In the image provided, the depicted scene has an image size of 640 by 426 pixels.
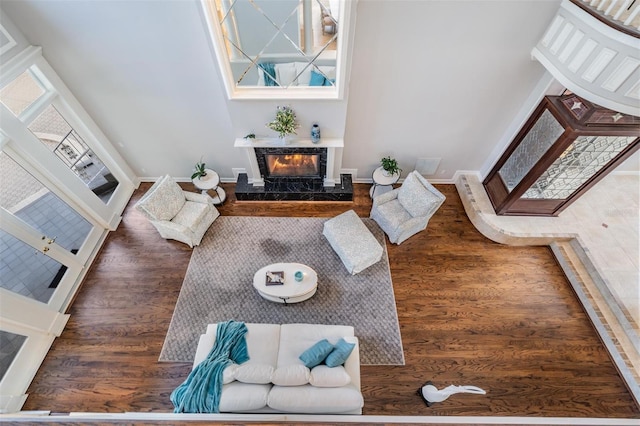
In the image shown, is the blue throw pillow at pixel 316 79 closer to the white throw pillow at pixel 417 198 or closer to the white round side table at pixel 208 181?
the white throw pillow at pixel 417 198

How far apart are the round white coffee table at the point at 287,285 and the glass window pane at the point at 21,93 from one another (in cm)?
330

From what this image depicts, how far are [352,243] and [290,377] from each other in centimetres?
186

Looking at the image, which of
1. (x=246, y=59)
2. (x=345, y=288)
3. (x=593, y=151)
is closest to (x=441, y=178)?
(x=593, y=151)

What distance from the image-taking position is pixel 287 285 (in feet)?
11.8

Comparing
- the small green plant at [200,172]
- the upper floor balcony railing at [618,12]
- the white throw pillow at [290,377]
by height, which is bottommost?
the white throw pillow at [290,377]

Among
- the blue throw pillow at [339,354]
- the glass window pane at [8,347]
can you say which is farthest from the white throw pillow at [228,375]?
the glass window pane at [8,347]

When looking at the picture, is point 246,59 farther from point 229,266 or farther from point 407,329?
point 407,329

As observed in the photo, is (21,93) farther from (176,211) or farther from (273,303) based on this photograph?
(273,303)

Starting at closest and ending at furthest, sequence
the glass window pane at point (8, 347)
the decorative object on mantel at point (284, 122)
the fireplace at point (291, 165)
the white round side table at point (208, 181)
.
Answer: the glass window pane at point (8, 347) < the decorative object on mantel at point (284, 122) < the fireplace at point (291, 165) < the white round side table at point (208, 181)

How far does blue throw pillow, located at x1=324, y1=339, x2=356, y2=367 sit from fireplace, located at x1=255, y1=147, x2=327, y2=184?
104 inches

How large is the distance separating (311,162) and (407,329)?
9.13 feet

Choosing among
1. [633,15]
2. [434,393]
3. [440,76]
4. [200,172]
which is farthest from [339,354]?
[633,15]

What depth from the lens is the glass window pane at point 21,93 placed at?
10.4 feet

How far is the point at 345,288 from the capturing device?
4.00 metres
